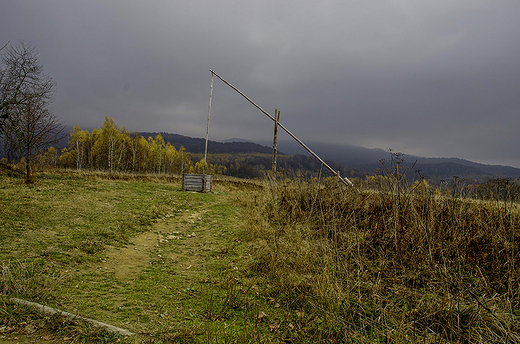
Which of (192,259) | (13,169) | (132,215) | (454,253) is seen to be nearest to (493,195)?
(454,253)

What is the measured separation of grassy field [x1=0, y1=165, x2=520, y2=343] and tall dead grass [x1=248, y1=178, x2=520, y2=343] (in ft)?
0.09

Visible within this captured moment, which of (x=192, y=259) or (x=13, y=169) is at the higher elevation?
(x=13, y=169)

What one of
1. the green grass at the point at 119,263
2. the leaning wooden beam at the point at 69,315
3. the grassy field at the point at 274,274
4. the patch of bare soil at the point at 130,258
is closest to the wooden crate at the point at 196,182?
the green grass at the point at 119,263

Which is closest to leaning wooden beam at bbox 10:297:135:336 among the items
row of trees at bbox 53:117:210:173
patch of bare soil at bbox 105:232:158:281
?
patch of bare soil at bbox 105:232:158:281

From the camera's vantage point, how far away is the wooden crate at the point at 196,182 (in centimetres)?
1480

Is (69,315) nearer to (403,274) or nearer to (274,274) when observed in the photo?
(274,274)

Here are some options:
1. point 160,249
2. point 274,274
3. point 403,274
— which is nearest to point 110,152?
point 160,249

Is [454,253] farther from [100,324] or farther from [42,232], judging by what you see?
[42,232]

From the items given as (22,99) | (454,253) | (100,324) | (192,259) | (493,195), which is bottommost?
(192,259)

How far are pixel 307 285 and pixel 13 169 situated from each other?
16.2 metres

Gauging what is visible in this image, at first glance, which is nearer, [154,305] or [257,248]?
[154,305]

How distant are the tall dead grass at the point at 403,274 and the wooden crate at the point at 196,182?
30.4 feet

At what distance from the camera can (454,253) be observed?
13.1 feet

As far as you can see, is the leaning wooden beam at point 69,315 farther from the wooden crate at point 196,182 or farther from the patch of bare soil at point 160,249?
the wooden crate at point 196,182
